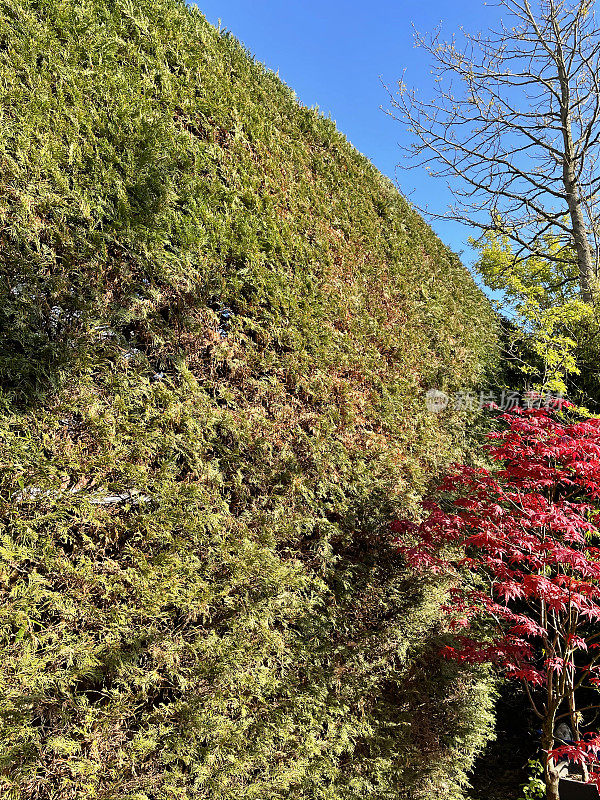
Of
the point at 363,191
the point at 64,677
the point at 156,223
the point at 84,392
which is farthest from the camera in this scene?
the point at 363,191

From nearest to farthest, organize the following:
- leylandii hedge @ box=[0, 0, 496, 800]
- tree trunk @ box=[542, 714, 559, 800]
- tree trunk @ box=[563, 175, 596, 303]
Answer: leylandii hedge @ box=[0, 0, 496, 800] < tree trunk @ box=[542, 714, 559, 800] < tree trunk @ box=[563, 175, 596, 303]

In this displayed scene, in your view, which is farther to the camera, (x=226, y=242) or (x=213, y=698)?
(x=226, y=242)

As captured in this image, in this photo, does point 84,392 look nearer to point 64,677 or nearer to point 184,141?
point 64,677

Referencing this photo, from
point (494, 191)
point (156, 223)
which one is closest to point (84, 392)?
point (156, 223)

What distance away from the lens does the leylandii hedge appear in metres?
1.72

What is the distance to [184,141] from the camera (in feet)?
8.06

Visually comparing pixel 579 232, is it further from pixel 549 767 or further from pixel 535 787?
pixel 535 787

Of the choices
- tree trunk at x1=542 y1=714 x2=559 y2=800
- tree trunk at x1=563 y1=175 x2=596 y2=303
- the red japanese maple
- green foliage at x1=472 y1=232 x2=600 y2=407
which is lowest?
tree trunk at x1=542 y1=714 x2=559 y2=800

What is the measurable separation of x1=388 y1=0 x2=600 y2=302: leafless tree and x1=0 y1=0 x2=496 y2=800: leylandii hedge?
18.2ft

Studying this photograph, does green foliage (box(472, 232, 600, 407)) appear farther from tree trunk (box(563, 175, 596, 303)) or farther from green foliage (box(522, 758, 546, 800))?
green foliage (box(522, 758, 546, 800))

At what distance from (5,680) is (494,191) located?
9227 mm

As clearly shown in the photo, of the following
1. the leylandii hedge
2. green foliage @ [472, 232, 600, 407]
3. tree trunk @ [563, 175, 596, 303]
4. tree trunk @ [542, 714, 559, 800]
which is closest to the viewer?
the leylandii hedge

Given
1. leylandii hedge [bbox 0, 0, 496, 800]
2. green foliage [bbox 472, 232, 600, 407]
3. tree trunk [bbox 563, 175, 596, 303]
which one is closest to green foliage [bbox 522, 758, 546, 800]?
leylandii hedge [bbox 0, 0, 496, 800]

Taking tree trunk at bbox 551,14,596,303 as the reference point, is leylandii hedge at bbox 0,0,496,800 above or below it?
below
